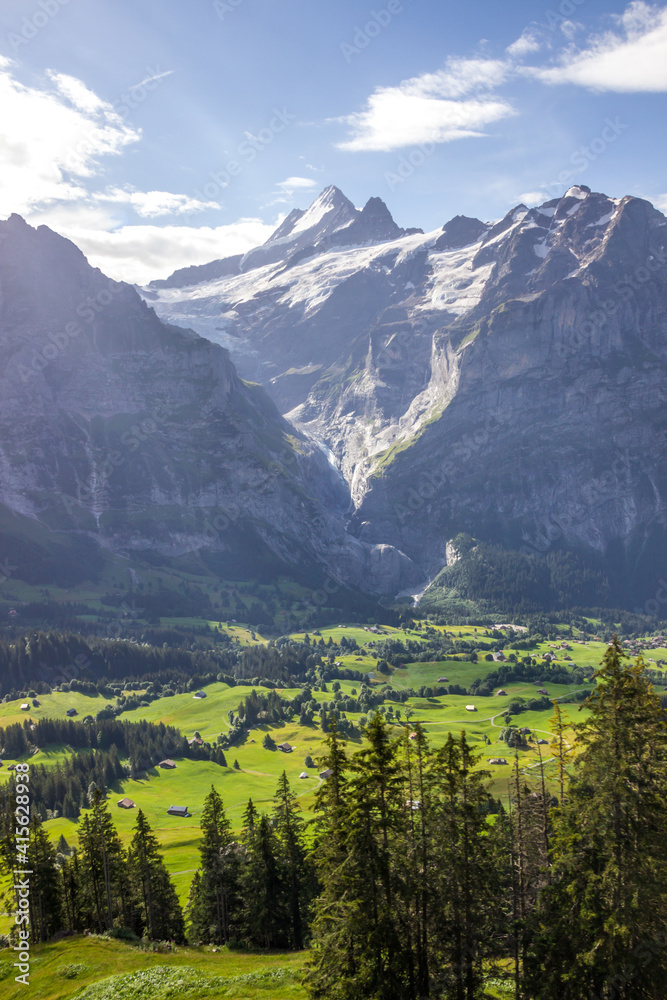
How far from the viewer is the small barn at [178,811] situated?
13200 centimetres

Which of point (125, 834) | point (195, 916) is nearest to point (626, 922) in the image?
point (195, 916)

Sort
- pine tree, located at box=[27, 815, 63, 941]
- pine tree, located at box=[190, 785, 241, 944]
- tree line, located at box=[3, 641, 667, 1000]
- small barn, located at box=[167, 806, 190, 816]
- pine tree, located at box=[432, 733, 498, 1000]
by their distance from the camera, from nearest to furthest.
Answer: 1. tree line, located at box=[3, 641, 667, 1000]
2. pine tree, located at box=[432, 733, 498, 1000]
3. pine tree, located at box=[27, 815, 63, 941]
4. pine tree, located at box=[190, 785, 241, 944]
5. small barn, located at box=[167, 806, 190, 816]

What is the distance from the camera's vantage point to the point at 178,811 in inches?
5217

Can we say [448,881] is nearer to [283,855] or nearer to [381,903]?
[381,903]

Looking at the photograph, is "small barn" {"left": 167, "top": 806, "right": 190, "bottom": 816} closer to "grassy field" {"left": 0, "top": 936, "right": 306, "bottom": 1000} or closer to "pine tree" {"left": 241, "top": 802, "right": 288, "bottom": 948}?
"pine tree" {"left": 241, "top": 802, "right": 288, "bottom": 948}

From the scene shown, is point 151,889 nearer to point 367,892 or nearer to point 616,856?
point 367,892

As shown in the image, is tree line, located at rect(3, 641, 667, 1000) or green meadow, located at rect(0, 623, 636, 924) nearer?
tree line, located at rect(3, 641, 667, 1000)

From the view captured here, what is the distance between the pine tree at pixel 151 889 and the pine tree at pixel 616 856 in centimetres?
4389

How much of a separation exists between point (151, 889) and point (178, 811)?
246ft

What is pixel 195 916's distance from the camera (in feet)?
218

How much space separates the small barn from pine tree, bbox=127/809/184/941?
226 feet

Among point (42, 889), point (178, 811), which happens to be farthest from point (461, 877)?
point (178, 811)

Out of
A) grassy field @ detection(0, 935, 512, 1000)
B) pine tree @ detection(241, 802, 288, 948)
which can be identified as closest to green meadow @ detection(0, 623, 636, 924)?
pine tree @ detection(241, 802, 288, 948)

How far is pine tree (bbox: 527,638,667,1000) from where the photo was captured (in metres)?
28.5
